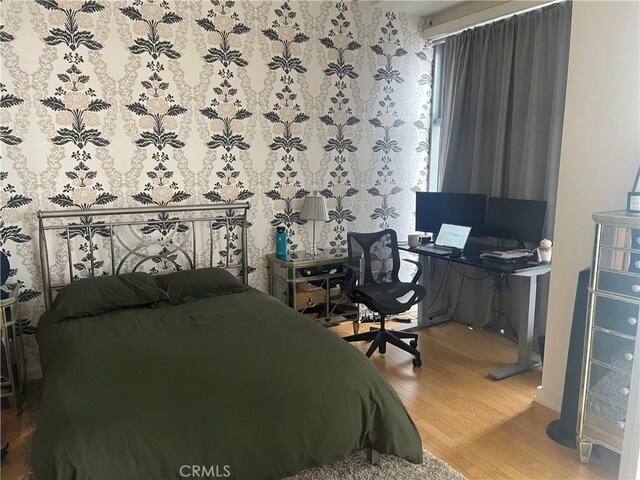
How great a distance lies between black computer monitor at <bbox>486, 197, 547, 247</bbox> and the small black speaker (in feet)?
3.11

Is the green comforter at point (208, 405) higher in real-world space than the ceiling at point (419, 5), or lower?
lower

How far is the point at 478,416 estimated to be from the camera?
2.75 metres

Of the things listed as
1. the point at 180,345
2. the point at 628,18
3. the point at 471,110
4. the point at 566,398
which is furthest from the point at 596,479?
the point at 471,110

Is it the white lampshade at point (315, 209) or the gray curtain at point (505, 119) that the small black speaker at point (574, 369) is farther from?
the white lampshade at point (315, 209)

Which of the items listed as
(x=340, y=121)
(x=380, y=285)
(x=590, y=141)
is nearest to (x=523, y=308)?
(x=380, y=285)

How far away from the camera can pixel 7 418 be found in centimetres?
273

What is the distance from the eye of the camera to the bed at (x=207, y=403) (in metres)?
1.68

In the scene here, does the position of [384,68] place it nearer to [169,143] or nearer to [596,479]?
[169,143]

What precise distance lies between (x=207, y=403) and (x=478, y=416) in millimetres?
1702

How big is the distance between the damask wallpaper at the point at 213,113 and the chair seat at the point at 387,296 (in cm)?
85

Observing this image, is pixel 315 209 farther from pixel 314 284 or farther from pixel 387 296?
pixel 387 296

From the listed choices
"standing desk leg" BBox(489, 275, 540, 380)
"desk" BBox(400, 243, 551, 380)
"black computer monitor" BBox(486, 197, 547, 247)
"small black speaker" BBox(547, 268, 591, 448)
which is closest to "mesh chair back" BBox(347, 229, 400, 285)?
"desk" BBox(400, 243, 551, 380)

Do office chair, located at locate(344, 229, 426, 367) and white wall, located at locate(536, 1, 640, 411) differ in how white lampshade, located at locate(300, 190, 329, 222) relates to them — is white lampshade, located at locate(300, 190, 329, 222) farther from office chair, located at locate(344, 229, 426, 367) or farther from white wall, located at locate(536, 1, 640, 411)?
white wall, located at locate(536, 1, 640, 411)

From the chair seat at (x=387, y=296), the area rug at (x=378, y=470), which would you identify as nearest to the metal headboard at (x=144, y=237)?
the chair seat at (x=387, y=296)
